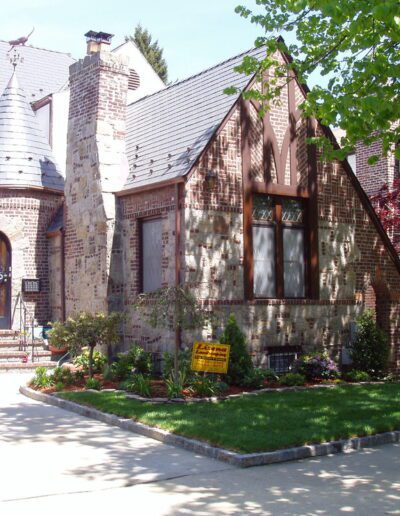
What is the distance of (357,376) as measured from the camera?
46.9 ft

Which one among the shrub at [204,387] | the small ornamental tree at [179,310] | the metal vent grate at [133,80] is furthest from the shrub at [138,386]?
the metal vent grate at [133,80]

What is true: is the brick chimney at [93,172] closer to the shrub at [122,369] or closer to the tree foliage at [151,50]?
the shrub at [122,369]

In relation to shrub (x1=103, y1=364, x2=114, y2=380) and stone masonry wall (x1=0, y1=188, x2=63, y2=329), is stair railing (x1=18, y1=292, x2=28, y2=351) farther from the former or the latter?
shrub (x1=103, y1=364, x2=114, y2=380)

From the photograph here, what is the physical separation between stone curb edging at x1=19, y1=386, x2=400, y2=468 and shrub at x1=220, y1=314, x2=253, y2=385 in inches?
132

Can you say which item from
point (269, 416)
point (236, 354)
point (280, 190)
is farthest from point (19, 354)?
point (269, 416)

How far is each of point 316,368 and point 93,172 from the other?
257 inches

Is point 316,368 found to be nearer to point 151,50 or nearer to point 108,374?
point 108,374

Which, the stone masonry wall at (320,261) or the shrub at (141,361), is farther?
the stone masonry wall at (320,261)

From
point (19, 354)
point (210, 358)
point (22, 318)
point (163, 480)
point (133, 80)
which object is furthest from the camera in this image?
point (133, 80)

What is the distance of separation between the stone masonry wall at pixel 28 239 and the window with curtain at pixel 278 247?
5.99 m

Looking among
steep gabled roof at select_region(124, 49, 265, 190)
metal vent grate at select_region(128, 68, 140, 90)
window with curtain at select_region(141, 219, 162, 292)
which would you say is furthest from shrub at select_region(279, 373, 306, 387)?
metal vent grate at select_region(128, 68, 140, 90)

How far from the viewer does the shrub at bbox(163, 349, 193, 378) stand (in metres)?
12.2

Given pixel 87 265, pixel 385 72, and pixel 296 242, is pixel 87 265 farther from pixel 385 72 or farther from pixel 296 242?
pixel 385 72

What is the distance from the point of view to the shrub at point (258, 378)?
1238 centimetres
